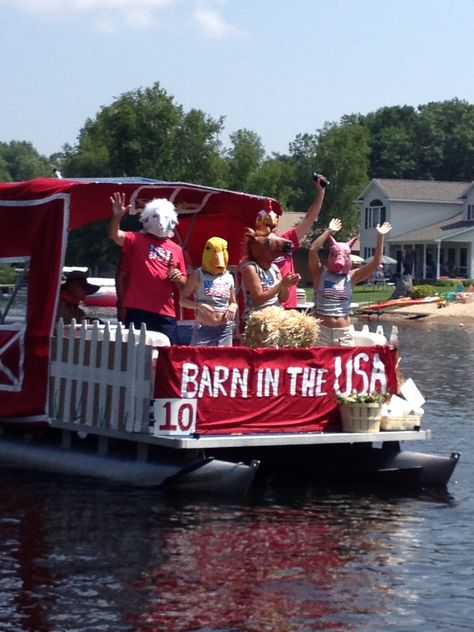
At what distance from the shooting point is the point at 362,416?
11359mm

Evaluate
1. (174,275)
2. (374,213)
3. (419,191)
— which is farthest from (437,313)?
(419,191)

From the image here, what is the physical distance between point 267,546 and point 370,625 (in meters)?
1.96

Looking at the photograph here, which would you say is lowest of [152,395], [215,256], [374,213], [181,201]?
[152,395]

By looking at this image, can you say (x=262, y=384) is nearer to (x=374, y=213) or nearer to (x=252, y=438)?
(x=252, y=438)

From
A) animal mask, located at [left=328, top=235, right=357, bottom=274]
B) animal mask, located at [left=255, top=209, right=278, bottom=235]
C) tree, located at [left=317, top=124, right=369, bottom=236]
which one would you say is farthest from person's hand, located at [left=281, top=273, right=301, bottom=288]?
tree, located at [left=317, top=124, right=369, bottom=236]

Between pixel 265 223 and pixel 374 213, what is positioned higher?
pixel 374 213

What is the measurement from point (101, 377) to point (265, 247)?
1803 mm

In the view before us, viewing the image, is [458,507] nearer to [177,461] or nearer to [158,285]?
Result: [177,461]

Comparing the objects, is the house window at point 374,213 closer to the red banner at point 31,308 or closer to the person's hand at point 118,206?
the red banner at point 31,308

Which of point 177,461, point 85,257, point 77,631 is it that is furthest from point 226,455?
point 85,257

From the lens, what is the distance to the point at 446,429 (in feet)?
52.0

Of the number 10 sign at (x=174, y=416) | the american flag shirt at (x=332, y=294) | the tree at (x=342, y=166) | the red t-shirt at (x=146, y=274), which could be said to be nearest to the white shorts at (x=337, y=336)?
the american flag shirt at (x=332, y=294)

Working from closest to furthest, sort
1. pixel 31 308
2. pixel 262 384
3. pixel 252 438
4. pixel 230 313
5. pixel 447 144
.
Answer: pixel 252 438
pixel 262 384
pixel 230 313
pixel 31 308
pixel 447 144

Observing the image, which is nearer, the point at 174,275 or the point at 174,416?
the point at 174,416
